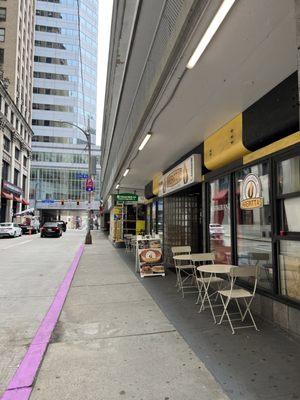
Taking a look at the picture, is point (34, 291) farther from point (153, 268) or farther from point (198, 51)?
point (198, 51)

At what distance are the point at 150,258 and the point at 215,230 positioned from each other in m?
2.68

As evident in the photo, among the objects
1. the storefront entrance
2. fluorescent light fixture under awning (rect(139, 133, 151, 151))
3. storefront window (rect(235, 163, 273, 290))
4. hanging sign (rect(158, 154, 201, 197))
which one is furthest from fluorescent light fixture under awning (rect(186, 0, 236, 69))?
the storefront entrance

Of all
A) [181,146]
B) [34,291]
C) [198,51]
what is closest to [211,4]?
[198,51]

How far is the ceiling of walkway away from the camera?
3.42 meters

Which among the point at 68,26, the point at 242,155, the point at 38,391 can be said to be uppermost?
the point at 68,26

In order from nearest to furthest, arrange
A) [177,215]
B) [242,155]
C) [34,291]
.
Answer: [242,155], [34,291], [177,215]

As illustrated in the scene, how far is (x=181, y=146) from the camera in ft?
29.5

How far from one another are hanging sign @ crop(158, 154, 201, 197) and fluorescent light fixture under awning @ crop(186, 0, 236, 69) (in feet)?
14.1

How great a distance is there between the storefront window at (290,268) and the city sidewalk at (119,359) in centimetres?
175

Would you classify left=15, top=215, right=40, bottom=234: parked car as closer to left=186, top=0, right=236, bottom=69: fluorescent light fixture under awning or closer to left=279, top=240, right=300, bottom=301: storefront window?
left=279, top=240, right=300, bottom=301: storefront window

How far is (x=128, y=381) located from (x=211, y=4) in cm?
375

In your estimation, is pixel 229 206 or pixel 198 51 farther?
pixel 229 206

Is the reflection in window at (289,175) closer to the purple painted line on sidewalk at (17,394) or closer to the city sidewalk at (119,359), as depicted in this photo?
the city sidewalk at (119,359)

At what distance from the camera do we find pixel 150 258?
1010 centimetres
